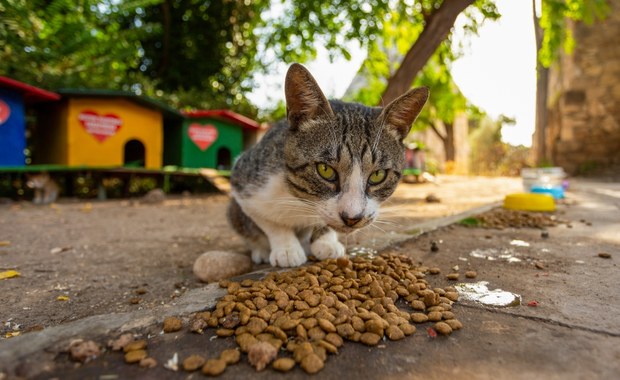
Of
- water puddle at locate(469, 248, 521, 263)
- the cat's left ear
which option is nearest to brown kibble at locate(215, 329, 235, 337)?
the cat's left ear

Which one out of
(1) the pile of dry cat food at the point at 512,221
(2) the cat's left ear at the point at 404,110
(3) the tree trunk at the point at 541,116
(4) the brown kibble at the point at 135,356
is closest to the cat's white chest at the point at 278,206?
(2) the cat's left ear at the point at 404,110

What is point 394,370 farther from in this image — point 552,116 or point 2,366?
point 552,116

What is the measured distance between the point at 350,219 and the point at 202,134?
6.03m

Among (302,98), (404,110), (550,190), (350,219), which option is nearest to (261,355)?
(350,219)

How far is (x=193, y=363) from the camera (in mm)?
928

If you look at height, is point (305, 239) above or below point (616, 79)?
below

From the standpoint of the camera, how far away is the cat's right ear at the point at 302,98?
1651mm

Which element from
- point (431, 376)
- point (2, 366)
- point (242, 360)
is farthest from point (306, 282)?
point (2, 366)

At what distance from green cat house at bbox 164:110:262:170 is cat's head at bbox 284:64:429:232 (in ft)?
17.6

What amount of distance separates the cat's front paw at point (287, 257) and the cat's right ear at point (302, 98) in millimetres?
621

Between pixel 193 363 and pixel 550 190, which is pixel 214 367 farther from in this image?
pixel 550 190

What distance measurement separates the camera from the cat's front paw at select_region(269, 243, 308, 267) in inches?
71.7

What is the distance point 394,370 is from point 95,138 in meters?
6.04

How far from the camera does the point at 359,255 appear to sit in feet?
6.52
